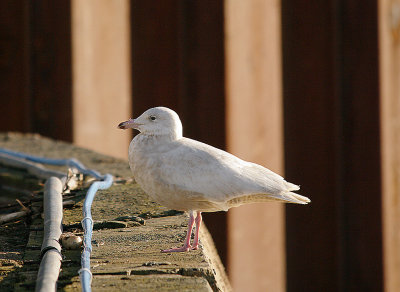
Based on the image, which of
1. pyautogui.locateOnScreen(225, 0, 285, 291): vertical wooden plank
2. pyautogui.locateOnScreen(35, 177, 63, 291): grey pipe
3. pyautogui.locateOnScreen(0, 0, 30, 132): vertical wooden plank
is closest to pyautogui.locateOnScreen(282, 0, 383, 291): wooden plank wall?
pyautogui.locateOnScreen(225, 0, 285, 291): vertical wooden plank

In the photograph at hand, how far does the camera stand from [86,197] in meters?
2.73

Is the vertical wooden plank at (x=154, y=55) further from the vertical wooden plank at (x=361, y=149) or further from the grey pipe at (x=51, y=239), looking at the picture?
the grey pipe at (x=51, y=239)

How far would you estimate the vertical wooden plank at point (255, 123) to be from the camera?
16.5ft

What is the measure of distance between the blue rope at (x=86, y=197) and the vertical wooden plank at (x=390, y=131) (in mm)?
2731

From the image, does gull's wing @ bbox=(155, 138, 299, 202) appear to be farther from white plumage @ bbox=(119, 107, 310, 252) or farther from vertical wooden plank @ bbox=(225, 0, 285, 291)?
vertical wooden plank @ bbox=(225, 0, 285, 291)

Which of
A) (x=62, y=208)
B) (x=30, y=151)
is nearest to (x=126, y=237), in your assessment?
→ (x=62, y=208)

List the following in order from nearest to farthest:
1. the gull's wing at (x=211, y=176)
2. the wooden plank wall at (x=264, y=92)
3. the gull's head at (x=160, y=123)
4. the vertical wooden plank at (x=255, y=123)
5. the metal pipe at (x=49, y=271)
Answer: the metal pipe at (x=49, y=271) < the gull's wing at (x=211, y=176) < the gull's head at (x=160, y=123) < the wooden plank wall at (x=264, y=92) < the vertical wooden plank at (x=255, y=123)

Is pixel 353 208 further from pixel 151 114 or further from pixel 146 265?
pixel 146 265

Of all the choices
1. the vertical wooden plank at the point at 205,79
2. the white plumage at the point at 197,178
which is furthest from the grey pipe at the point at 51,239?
the vertical wooden plank at the point at 205,79

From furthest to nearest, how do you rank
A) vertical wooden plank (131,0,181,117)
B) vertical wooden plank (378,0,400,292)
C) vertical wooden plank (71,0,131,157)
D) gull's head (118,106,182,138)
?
vertical wooden plank (378,0,400,292), vertical wooden plank (131,0,181,117), vertical wooden plank (71,0,131,157), gull's head (118,106,182,138)

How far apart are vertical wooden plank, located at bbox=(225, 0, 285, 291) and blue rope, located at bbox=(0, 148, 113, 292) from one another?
152cm

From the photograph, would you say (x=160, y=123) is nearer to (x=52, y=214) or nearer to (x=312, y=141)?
(x=52, y=214)

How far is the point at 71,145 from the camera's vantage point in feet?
14.9

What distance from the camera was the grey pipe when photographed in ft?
6.16
